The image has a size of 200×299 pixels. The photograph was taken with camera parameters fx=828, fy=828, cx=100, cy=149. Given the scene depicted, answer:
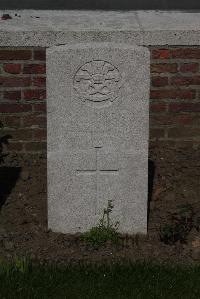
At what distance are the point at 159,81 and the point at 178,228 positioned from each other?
160 cm

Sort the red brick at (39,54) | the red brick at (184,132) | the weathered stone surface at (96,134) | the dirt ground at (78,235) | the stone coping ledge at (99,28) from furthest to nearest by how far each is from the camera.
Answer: the red brick at (184,132), the red brick at (39,54), the stone coping ledge at (99,28), the dirt ground at (78,235), the weathered stone surface at (96,134)

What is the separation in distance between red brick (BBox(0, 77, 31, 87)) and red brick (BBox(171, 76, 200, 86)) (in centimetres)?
110

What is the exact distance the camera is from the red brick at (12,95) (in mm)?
6160

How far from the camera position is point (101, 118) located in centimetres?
475

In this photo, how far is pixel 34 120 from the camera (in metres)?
6.25

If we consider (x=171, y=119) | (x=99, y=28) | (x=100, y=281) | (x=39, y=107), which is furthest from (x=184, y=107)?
(x=100, y=281)

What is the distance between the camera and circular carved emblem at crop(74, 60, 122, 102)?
184 inches

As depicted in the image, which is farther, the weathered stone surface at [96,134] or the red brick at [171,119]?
the red brick at [171,119]

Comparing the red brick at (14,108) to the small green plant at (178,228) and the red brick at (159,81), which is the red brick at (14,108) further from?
the small green plant at (178,228)

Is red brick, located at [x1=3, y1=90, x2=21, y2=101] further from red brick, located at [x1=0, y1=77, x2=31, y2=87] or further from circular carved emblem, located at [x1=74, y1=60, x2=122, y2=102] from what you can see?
circular carved emblem, located at [x1=74, y1=60, x2=122, y2=102]

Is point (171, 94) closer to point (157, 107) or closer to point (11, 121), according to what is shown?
point (157, 107)

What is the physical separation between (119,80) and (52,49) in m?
0.42

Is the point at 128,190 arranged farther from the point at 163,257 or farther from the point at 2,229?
the point at 2,229

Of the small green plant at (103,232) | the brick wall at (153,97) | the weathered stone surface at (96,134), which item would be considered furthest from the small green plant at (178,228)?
the brick wall at (153,97)
